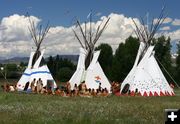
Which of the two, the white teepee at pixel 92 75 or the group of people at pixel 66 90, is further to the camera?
the white teepee at pixel 92 75

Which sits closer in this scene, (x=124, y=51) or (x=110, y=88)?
(x=110, y=88)

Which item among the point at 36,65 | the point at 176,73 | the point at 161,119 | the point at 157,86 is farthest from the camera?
the point at 176,73

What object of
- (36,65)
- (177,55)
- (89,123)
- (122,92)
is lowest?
(89,123)

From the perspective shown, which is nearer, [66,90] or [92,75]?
[66,90]

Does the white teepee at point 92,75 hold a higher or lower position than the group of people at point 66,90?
higher

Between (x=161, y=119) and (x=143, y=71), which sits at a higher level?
(x=143, y=71)

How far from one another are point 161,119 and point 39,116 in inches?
157

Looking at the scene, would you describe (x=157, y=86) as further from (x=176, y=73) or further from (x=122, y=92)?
(x=176, y=73)

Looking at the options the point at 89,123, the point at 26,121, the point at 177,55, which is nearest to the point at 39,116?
the point at 26,121

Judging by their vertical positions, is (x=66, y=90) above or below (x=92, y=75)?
below

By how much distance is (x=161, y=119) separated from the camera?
1598cm

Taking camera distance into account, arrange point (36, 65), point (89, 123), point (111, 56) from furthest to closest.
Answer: point (111, 56)
point (36, 65)
point (89, 123)

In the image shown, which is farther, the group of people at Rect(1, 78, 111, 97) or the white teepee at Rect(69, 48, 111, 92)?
the white teepee at Rect(69, 48, 111, 92)

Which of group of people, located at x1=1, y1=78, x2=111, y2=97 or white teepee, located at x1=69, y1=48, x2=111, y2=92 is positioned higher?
white teepee, located at x1=69, y1=48, x2=111, y2=92
